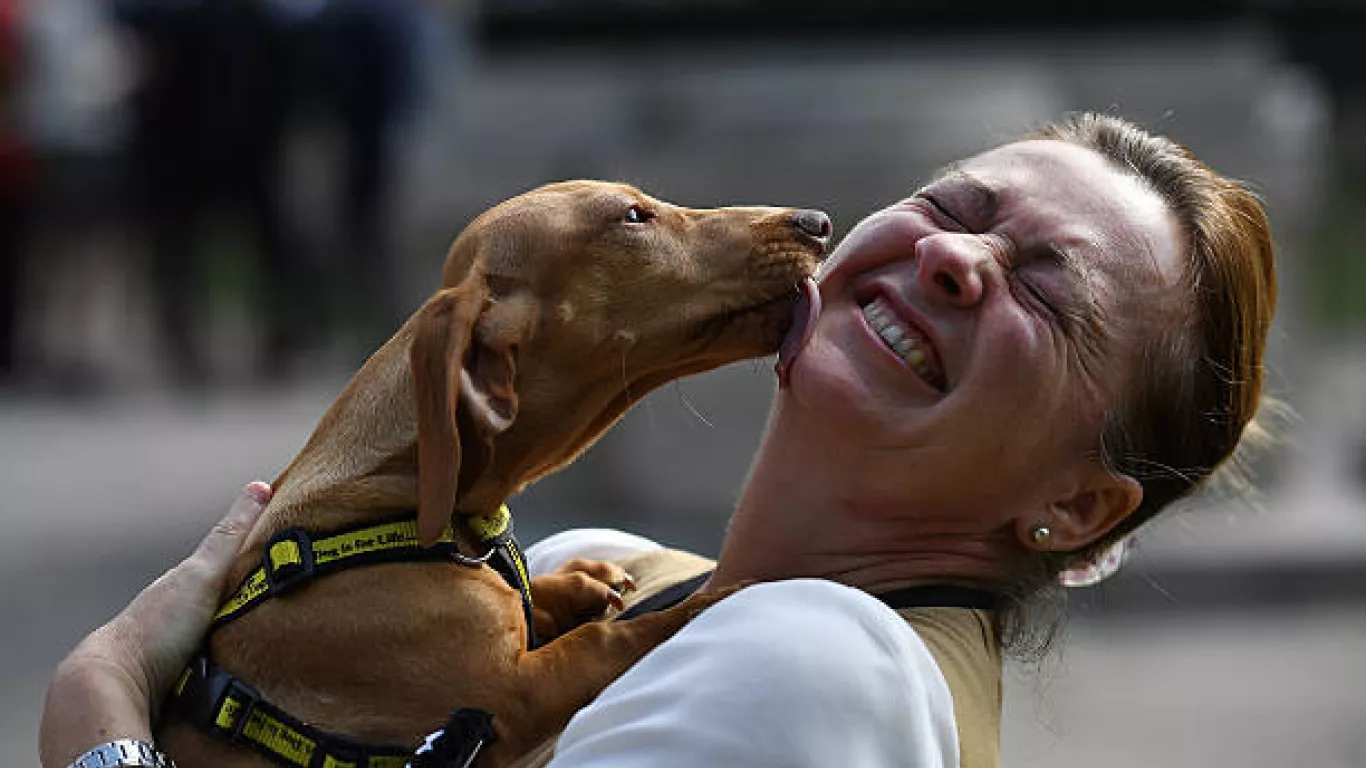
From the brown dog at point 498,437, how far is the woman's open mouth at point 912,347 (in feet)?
1.03

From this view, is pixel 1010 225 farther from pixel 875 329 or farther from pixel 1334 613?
pixel 1334 613

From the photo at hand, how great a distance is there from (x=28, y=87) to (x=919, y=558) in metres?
11.2

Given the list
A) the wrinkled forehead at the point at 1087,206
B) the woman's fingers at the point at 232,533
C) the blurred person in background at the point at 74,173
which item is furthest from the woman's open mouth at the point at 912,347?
the blurred person in background at the point at 74,173

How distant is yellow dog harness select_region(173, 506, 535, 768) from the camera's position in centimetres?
273

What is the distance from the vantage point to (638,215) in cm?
327

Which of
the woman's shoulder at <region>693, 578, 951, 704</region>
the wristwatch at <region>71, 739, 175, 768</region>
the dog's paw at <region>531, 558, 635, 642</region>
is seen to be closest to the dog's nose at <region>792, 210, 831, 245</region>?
the dog's paw at <region>531, 558, 635, 642</region>

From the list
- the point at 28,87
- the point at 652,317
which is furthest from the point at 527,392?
the point at 28,87

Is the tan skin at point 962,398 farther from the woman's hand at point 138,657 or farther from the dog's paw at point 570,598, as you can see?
the dog's paw at point 570,598

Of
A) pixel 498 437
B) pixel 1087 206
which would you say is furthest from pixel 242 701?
pixel 1087 206

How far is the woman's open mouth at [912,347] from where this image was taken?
2764 mm

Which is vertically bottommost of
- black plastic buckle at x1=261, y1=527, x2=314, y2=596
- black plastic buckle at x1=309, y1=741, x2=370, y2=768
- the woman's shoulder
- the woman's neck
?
black plastic buckle at x1=309, y1=741, x2=370, y2=768

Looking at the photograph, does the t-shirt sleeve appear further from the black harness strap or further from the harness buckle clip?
the harness buckle clip

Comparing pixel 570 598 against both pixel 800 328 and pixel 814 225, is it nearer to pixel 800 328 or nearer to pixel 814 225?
pixel 800 328

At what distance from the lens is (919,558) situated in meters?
2.84
